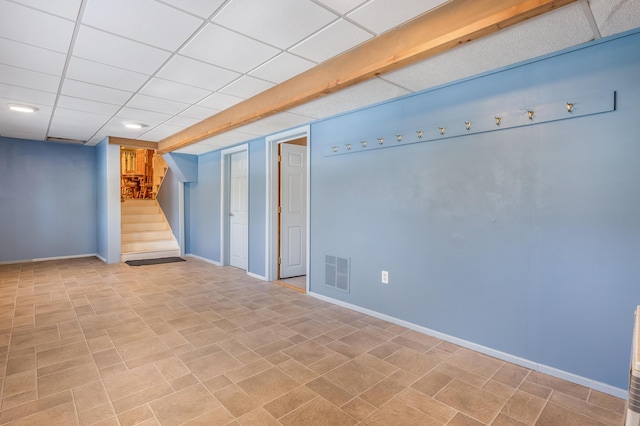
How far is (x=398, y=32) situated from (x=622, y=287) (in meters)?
2.32

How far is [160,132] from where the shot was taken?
5.60 meters

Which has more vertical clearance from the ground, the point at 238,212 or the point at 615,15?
the point at 615,15

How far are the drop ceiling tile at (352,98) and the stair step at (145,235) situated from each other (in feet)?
18.4

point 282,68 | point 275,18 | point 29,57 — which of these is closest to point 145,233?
point 29,57

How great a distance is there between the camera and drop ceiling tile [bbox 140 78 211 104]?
326 cm

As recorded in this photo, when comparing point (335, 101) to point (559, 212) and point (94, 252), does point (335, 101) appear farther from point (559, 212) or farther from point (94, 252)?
point (94, 252)

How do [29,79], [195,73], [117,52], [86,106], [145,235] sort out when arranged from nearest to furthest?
[117,52] → [195,73] → [29,79] → [86,106] → [145,235]

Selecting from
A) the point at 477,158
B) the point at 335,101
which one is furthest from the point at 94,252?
the point at 477,158

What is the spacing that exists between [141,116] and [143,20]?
Answer: 2749mm

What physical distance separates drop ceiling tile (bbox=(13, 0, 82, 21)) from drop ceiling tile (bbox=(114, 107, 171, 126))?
2.23m

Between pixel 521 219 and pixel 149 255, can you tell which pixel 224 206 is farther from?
pixel 521 219

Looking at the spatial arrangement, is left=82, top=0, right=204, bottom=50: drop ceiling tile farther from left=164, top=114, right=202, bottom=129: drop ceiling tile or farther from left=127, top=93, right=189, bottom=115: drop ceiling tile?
left=164, top=114, right=202, bottom=129: drop ceiling tile

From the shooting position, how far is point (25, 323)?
3.30 metres

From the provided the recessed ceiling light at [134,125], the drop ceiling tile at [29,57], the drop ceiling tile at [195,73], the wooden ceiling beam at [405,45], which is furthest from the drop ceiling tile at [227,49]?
the recessed ceiling light at [134,125]
